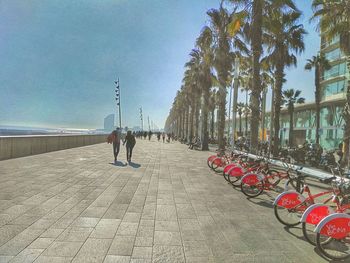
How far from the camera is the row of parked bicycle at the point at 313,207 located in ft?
16.6

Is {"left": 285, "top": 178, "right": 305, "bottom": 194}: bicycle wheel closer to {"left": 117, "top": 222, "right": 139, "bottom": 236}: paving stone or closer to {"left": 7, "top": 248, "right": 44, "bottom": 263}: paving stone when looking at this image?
{"left": 117, "top": 222, "right": 139, "bottom": 236}: paving stone

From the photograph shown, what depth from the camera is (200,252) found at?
4949 mm

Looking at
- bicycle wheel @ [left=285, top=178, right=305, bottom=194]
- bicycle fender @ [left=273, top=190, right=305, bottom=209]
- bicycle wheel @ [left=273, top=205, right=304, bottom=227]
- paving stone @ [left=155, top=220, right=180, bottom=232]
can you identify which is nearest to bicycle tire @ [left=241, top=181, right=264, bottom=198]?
bicycle wheel @ [left=285, top=178, right=305, bottom=194]

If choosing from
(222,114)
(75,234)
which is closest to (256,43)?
(222,114)

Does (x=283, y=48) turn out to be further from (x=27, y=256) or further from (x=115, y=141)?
(x=27, y=256)

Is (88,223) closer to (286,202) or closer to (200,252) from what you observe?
(200,252)

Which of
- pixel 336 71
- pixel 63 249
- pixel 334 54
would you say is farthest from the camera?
pixel 334 54

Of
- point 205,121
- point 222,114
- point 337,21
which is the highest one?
point 337,21

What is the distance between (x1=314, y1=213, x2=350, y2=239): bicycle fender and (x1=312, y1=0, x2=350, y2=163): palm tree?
39.3 ft

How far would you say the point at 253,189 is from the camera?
31.9 ft

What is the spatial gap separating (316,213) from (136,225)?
2.82 metres

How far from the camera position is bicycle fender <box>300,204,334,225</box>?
5.41 m

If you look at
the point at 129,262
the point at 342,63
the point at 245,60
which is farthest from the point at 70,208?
Result: the point at 342,63

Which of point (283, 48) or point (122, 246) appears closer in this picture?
point (122, 246)
